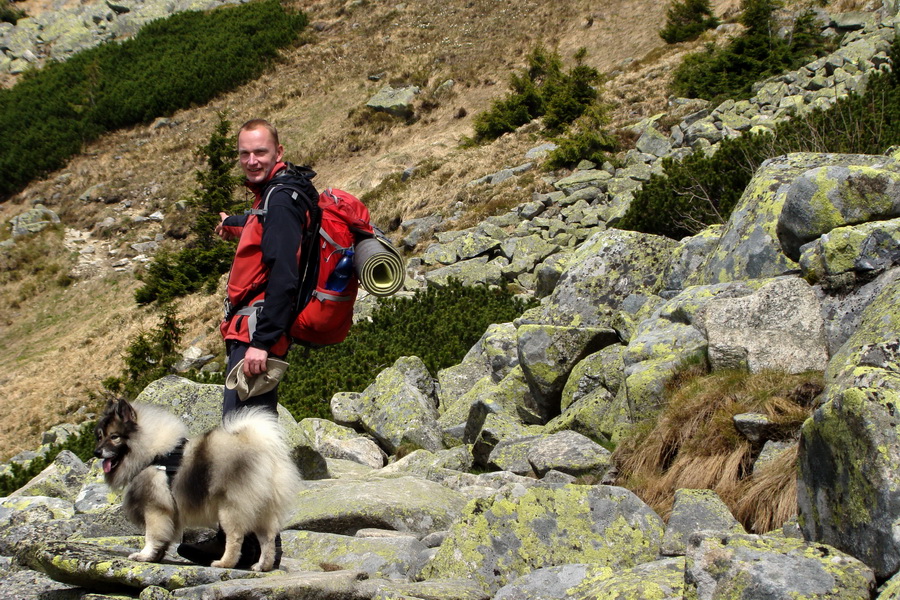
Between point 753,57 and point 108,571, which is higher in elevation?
point 108,571

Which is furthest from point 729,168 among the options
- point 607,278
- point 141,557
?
point 141,557

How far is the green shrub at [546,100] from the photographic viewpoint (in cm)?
2888

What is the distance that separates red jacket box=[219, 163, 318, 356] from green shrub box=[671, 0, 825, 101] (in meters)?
22.5

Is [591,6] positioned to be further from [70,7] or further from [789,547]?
[789,547]

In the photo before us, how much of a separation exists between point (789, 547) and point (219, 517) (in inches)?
104

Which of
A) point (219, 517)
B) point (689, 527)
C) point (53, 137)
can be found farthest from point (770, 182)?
point (53, 137)

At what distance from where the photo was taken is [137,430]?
411 cm

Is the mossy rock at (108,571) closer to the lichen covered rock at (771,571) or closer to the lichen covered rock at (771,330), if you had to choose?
the lichen covered rock at (771,571)

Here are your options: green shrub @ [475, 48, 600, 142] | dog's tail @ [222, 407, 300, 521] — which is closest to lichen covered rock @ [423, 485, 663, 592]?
dog's tail @ [222, 407, 300, 521]

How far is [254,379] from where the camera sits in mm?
4105

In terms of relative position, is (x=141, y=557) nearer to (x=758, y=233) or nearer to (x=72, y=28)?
(x=758, y=233)

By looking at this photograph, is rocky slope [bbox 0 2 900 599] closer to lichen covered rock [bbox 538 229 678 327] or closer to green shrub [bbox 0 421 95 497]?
lichen covered rock [bbox 538 229 678 327]

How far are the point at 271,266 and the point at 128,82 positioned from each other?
45500mm

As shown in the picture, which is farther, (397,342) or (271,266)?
(397,342)
